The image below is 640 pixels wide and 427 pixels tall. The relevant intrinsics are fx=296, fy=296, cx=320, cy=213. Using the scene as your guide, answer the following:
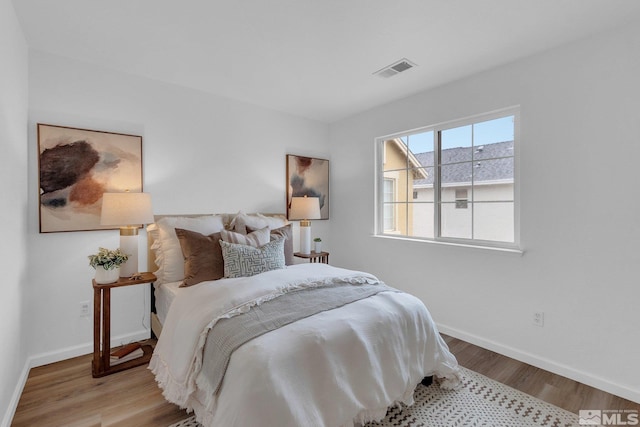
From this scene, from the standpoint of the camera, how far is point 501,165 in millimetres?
2721

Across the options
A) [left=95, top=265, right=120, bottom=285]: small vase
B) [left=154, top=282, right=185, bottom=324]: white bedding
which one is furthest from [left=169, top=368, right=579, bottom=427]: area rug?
[left=95, top=265, right=120, bottom=285]: small vase

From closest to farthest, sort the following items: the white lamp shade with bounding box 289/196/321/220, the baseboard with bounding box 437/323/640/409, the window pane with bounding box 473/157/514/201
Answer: the baseboard with bounding box 437/323/640/409 < the window pane with bounding box 473/157/514/201 < the white lamp shade with bounding box 289/196/321/220

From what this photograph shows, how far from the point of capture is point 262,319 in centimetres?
160

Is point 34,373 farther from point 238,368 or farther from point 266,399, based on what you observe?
point 266,399

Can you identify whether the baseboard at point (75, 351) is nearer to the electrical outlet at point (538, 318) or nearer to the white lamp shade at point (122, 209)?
the white lamp shade at point (122, 209)

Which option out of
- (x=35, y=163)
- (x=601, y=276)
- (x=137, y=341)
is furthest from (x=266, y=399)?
(x=35, y=163)

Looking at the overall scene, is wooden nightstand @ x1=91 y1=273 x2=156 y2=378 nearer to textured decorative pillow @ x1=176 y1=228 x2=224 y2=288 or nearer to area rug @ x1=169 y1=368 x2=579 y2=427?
textured decorative pillow @ x1=176 y1=228 x2=224 y2=288

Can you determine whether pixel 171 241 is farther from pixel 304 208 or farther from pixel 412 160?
pixel 412 160

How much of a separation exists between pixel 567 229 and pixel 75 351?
4153mm

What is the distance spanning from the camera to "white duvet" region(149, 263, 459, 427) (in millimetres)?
1281

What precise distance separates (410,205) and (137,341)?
3.19 m

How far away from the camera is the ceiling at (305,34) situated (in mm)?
1873

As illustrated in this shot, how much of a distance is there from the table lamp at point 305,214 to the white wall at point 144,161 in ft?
0.90

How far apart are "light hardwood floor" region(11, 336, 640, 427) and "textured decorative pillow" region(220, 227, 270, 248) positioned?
1.18m
